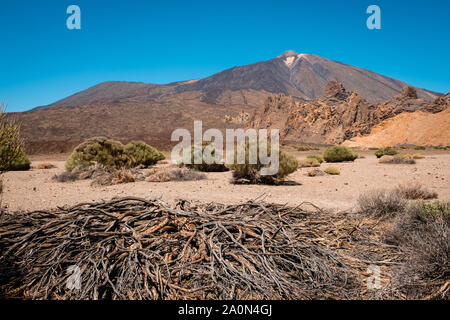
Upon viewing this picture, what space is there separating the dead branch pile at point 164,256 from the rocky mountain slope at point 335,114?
40.6 meters

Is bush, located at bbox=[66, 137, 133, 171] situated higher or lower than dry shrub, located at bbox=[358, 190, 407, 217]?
higher

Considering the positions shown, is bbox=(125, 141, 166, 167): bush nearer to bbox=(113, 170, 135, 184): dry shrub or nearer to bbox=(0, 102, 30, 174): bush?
bbox=(113, 170, 135, 184): dry shrub

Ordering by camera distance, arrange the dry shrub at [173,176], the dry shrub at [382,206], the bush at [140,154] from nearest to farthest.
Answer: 1. the dry shrub at [382,206]
2. the dry shrub at [173,176]
3. the bush at [140,154]

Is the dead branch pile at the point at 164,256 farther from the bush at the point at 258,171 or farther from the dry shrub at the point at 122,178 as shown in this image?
the dry shrub at the point at 122,178

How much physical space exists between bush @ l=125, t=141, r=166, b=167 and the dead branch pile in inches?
495

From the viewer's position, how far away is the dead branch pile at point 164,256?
2.25m

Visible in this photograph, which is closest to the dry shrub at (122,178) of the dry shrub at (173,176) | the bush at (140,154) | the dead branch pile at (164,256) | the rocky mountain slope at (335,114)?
the dry shrub at (173,176)

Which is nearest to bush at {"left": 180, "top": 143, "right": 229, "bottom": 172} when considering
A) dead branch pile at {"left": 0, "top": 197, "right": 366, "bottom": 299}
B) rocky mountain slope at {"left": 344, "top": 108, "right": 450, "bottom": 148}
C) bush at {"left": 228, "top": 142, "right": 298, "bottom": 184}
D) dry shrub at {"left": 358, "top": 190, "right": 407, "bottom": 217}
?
bush at {"left": 228, "top": 142, "right": 298, "bottom": 184}

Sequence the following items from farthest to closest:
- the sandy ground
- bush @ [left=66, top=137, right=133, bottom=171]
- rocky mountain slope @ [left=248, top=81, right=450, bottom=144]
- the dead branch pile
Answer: rocky mountain slope @ [left=248, top=81, right=450, bottom=144] < bush @ [left=66, top=137, right=133, bottom=171] < the sandy ground < the dead branch pile

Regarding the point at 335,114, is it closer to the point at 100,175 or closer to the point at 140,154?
the point at 140,154

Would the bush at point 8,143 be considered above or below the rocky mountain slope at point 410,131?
A: below

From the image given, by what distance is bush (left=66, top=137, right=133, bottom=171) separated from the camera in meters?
12.6

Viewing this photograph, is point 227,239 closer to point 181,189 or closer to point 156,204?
point 156,204

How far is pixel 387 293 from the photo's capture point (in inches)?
94.3
